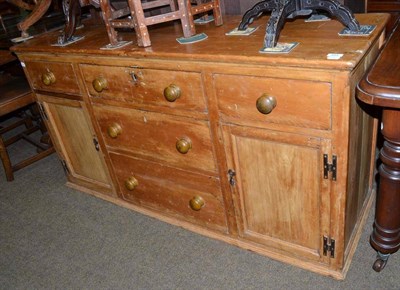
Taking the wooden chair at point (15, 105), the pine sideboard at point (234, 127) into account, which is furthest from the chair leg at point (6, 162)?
the pine sideboard at point (234, 127)

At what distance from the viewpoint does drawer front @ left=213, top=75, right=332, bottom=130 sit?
114cm

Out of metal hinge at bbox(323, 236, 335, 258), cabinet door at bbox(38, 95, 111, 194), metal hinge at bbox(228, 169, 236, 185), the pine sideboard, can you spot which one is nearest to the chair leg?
cabinet door at bbox(38, 95, 111, 194)

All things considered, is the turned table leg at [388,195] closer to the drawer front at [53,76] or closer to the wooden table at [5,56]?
the drawer front at [53,76]

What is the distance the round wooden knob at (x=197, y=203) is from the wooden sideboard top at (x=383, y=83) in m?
0.90

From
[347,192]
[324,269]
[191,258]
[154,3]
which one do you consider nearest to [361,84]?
[347,192]

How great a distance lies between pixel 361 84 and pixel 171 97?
0.69 m

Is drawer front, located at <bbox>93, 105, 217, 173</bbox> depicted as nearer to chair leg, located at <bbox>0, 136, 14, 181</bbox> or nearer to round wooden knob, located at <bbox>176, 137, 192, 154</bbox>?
round wooden knob, located at <bbox>176, 137, 192, 154</bbox>

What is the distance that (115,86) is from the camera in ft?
5.37

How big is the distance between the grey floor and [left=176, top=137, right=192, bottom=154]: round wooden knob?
531mm

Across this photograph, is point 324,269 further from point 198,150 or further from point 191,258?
point 198,150

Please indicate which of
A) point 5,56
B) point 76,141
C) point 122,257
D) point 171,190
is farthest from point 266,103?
point 5,56

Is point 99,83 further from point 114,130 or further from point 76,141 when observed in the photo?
point 76,141

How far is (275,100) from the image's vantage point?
1.21 m

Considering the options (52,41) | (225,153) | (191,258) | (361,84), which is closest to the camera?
(361,84)
